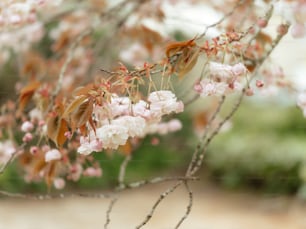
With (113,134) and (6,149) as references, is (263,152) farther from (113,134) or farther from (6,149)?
(113,134)

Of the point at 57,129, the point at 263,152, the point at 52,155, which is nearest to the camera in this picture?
the point at 57,129

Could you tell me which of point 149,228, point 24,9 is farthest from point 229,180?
point 24,9

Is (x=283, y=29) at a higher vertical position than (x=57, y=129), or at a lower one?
higher

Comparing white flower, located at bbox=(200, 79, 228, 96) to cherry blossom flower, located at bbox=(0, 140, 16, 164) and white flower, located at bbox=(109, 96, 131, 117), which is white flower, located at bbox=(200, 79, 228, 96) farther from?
cherry blossom flower, located at bbox=(0, 140, 16, 164)

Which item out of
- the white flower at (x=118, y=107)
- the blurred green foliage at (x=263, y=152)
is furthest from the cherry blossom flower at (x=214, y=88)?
the blurred green foliage at (x=263, y=152)

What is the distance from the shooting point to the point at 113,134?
1.14 meters

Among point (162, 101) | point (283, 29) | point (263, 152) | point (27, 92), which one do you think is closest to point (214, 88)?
point (162, 101)

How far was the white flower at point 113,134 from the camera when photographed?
1.14 meters

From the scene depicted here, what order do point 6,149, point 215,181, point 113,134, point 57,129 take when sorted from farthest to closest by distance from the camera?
point 215,181, point 6,149, point 57,129, point 113,134

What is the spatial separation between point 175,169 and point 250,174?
2.19 ft

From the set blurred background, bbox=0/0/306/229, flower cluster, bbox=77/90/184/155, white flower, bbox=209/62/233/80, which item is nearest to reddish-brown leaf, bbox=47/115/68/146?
flower cluster, bbox=77/90/184/155

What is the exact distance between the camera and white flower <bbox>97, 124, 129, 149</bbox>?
44.8 inches

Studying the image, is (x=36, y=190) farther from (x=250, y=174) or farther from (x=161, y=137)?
(x=250, y=174)

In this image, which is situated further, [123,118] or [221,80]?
[221,80]
